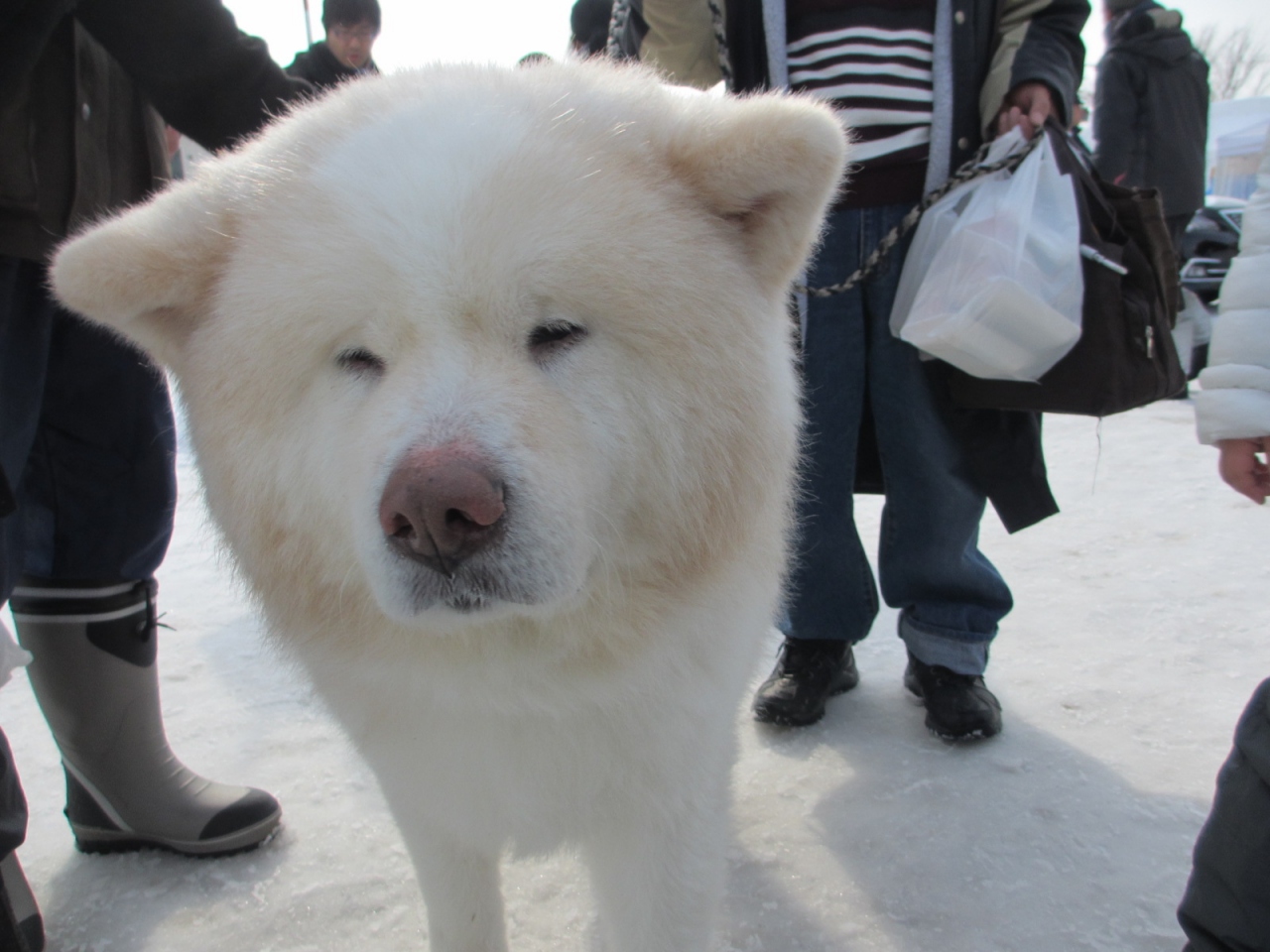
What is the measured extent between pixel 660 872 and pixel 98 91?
182cm

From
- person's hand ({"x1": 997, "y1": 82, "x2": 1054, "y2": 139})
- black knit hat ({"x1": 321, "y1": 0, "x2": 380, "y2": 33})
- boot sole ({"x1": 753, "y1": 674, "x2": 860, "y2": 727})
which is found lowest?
boot sole ({"x1": 753, "y1": 674, "x2": 860, "y2": 727})

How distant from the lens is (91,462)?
182cm

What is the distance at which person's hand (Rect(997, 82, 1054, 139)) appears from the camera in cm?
212

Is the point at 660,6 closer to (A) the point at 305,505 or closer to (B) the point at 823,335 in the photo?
(B) the point at 823,335

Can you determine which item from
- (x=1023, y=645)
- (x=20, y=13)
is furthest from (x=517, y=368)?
(x=1023, y=645)

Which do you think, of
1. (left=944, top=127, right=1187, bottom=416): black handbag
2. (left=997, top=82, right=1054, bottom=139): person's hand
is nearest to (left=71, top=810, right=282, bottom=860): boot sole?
(left=944, top=127, right=1187, bottom=416): black handbag

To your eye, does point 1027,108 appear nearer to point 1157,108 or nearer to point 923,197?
point 923,197

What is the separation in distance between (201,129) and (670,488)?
48.5 inches

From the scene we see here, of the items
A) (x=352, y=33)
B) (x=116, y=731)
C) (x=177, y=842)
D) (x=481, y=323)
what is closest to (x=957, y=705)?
(x=481, y=323)

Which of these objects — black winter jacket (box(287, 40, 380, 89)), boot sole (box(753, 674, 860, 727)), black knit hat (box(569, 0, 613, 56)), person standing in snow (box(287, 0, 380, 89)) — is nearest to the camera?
boot sole (box(753, 674, 860, 727))

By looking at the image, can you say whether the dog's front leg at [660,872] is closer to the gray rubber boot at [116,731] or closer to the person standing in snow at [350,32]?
the gray rubber boot at [116,731]

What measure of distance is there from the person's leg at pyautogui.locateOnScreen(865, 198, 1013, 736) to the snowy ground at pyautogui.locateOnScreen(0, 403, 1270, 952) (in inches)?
8.1

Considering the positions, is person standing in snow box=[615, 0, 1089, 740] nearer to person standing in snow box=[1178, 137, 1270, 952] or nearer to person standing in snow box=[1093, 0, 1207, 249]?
person standing in snow box=[1178, 137, 1270, 952]

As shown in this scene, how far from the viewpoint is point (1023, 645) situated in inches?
114
